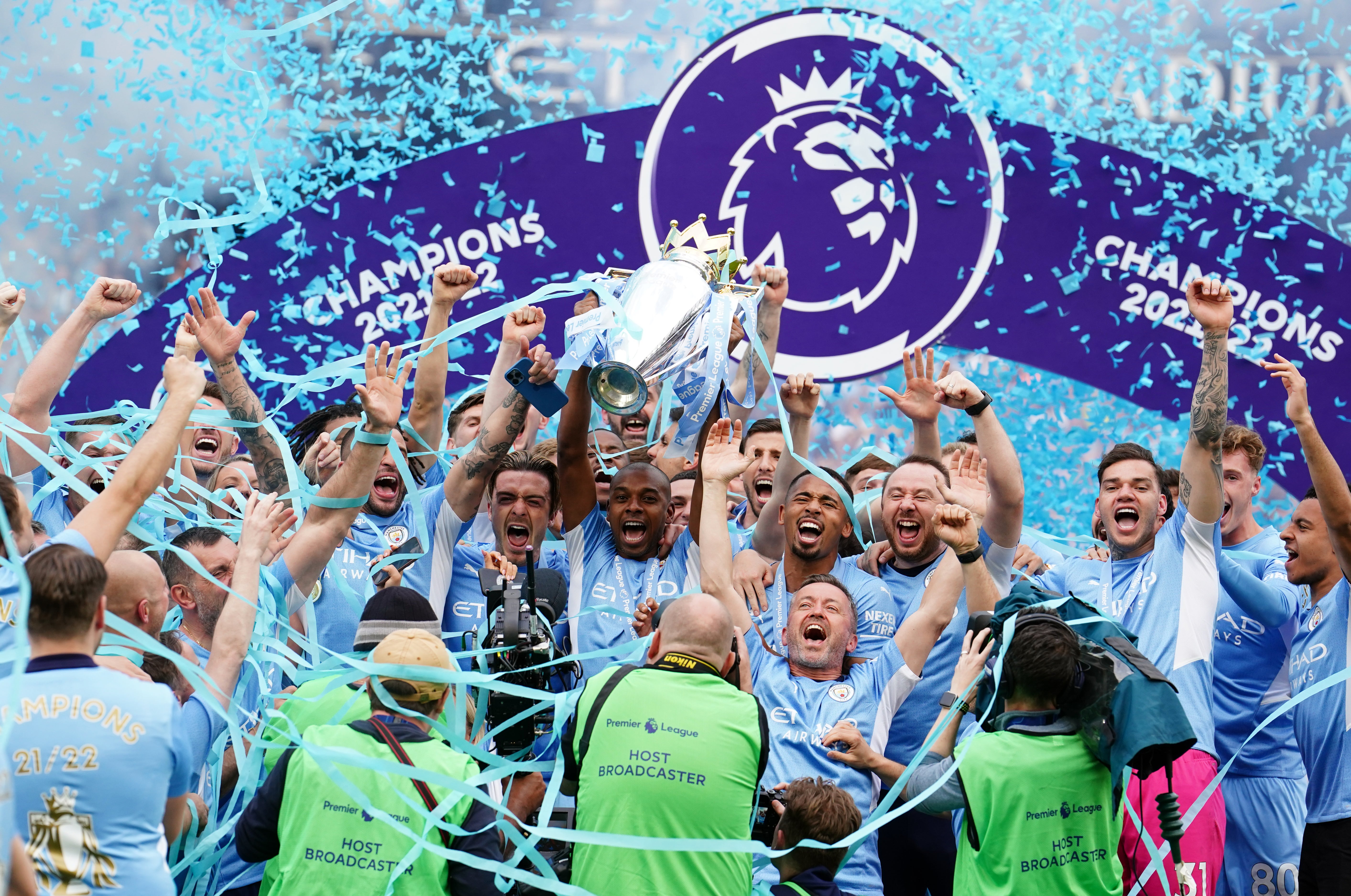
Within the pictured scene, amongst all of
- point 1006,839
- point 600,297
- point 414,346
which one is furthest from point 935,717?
point 414,346

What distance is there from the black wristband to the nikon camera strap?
2214mm

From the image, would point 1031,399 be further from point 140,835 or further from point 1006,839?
point 140,835

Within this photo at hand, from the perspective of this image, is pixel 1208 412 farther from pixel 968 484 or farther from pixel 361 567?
pixel 361 567

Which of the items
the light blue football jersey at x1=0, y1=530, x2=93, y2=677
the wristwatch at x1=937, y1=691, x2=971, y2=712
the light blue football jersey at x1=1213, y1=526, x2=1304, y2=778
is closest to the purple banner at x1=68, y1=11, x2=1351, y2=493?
the light blue football jersey at x1=1213, y1=526, x2=1304, y2=778

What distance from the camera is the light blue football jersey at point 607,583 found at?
5.38 metres

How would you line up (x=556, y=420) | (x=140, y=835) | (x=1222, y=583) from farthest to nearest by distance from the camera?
(x=556, y=420) → (x=1222, y=583) → (x=140, y=835)

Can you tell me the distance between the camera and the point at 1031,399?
7.85 metres

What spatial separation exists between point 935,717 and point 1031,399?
10.5ft

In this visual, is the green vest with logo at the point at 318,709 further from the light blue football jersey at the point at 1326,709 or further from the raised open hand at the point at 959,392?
the light blue football jersey at the point at 1326,709

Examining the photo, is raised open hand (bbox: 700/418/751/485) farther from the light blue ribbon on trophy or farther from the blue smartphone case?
the blue smartphone case

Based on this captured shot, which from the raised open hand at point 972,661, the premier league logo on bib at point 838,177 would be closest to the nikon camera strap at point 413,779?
the raised open hand at point 972,661

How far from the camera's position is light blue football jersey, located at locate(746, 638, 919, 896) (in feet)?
15.3

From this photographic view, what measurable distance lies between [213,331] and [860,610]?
2.90m

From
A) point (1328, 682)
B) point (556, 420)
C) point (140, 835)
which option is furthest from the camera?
point (556, 420)
